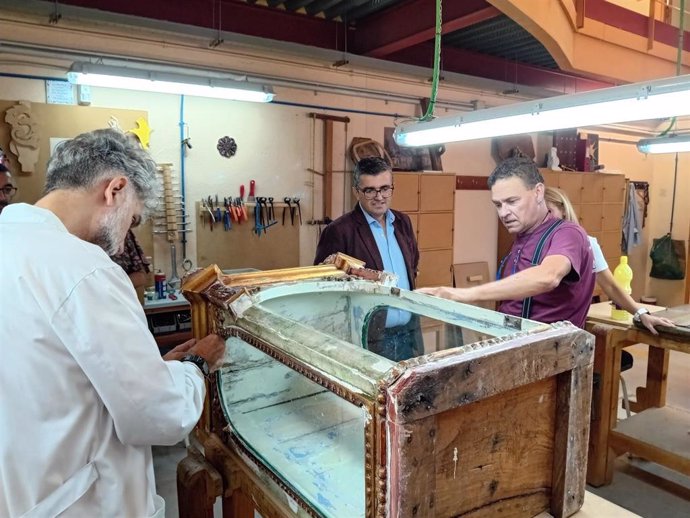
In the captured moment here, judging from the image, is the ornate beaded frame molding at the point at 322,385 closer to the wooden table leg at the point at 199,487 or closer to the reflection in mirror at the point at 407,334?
the wooden table leg at the point at 199,487

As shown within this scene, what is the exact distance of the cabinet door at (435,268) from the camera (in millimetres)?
5219

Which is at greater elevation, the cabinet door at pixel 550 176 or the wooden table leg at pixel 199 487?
the cabinet door at pixel 550 176

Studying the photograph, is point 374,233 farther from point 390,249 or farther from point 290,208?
point 290,208

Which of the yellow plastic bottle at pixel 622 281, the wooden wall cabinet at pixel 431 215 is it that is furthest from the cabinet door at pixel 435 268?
the yellow plastic bottle at pixel 622 281

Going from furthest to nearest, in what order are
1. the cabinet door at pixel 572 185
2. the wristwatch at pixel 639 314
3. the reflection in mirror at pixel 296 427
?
the cabinet door at pixel 572 185 → the wristwatch at pixel 639 314 → the reflection in mirror at pixel 296 427

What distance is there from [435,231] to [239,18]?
2698 mm

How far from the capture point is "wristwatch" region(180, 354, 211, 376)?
136cm

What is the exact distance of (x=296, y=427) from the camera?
159 cm

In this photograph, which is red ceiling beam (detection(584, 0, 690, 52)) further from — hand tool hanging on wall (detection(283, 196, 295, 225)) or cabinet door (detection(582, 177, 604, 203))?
hand tool hanging on wall (detection(283, 196, 295, 225))

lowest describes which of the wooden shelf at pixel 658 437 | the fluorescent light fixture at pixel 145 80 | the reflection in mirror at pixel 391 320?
the wooden shelf at pixel 658 437

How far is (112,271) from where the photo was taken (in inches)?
43.4

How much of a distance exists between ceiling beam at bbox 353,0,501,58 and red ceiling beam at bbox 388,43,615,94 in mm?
503

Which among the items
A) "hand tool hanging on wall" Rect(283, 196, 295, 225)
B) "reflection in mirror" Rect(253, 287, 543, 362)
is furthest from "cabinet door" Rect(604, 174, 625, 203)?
"reflection in mirror" Rect(253, 287, 543, 362)

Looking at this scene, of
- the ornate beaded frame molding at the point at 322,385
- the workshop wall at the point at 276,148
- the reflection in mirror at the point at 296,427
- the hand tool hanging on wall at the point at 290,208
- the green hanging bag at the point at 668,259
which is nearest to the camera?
the ornate beaded frame molding at the point at 322,385
